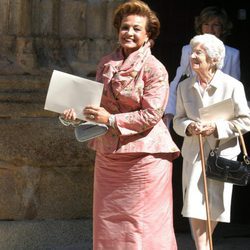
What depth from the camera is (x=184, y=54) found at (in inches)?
290

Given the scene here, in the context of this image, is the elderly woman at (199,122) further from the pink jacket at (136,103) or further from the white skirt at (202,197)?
the pink jacket at (136,103)

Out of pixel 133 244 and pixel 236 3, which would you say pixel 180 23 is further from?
pixel 133 244

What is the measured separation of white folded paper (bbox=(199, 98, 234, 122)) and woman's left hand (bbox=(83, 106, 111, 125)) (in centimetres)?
72

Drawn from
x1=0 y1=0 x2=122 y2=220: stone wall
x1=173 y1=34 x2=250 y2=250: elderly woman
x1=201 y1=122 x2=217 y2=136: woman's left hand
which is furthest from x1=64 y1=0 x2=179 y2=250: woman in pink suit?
x1=0 y1=0 x2=122 y2=220: stone wall

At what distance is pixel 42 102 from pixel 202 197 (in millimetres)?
1776

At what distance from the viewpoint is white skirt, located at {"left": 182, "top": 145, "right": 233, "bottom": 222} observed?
6617mm

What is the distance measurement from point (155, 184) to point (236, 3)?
324cm

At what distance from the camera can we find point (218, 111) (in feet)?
21.2

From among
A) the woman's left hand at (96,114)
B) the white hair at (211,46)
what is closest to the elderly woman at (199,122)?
the white hair at (211,46)

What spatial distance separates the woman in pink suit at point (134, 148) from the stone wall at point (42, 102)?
164 cm

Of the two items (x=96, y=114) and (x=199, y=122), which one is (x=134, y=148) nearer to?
(x=96, y=114)

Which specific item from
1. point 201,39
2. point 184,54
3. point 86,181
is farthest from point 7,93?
point 201,39

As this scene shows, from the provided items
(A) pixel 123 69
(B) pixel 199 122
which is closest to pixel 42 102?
(B) pixel 199 122

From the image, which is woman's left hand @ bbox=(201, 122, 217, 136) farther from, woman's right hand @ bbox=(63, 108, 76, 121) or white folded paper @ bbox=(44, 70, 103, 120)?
woman's right hand @ bbox=(63, 108, 76, 121)
